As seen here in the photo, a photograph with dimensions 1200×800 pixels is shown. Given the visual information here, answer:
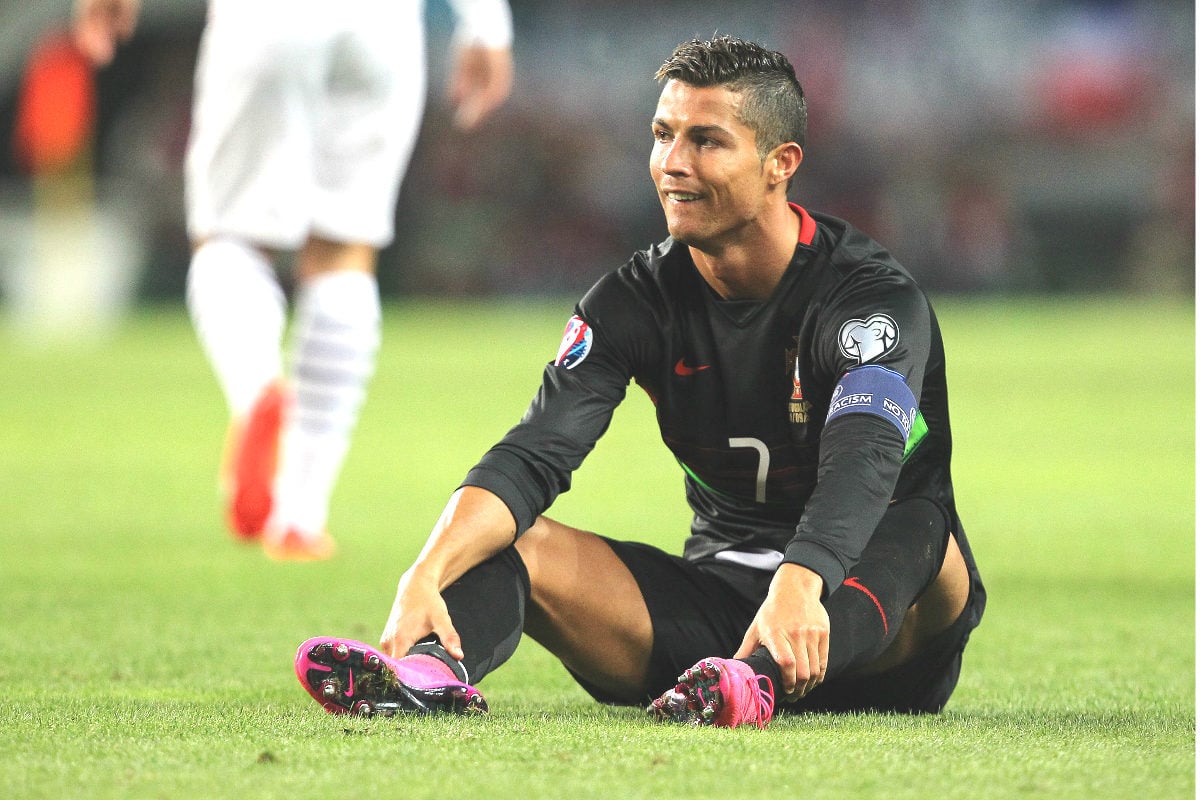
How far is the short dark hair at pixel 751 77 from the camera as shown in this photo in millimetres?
2881

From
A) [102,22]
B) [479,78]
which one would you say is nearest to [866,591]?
[479,78]

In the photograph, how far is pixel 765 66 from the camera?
291 cm

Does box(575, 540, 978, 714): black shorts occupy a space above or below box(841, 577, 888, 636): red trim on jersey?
below

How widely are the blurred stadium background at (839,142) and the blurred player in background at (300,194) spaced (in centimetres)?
1679

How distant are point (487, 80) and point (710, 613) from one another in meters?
2.58

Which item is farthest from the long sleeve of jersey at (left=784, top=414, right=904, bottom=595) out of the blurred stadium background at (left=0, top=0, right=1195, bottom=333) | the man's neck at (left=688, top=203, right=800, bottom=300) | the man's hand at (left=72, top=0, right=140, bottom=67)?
the blurred stadium background at (left=0, top=0, right=1195, bottom=333)

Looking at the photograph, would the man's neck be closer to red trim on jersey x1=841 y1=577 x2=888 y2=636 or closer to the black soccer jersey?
the black soccer jersey

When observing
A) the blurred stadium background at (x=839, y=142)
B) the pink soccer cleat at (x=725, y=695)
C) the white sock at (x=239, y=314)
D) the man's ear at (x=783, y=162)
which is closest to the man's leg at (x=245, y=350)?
the white sock at (x=239, y=314)

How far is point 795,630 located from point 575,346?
0.71 metres

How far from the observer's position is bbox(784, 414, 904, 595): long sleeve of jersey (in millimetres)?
2617

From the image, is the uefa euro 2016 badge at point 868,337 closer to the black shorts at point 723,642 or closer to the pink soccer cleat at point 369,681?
the black shorts at point 723,642

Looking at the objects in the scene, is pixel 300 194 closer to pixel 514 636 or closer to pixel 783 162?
pixel 783 162

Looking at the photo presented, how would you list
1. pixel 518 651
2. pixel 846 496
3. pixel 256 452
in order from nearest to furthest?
1. pixel 846 496
2. pixel 518 651
3. pixel 256 452

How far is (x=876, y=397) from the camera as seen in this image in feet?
9.01
